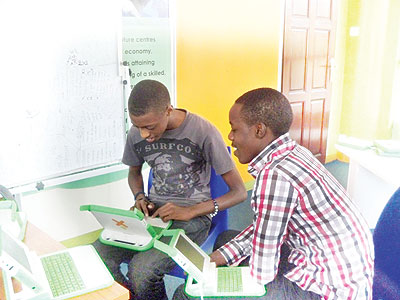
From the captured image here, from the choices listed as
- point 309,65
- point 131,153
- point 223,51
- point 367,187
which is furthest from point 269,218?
point 309,65

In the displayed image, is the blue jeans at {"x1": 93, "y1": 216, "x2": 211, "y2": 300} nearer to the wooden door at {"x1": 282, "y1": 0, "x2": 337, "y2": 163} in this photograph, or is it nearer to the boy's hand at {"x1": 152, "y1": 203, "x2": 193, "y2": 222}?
the boy's hand at {"x1": 152, "y1": 203, "x2": 193, "y2": 222}

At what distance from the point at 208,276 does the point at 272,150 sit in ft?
1.33

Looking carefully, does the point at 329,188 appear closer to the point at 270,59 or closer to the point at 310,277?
the point at 310,277

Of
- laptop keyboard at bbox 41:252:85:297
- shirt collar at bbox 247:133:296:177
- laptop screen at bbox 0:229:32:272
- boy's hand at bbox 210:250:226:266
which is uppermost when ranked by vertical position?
shirt collar at bbox 247:133:296:177

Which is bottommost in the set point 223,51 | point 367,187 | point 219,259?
point 367,187

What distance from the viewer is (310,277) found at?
1.12 m

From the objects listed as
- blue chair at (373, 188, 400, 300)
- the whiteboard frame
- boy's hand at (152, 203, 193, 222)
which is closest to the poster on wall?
the whiteboard frame

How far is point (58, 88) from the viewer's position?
2010 mm

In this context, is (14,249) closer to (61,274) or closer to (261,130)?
(61,274)

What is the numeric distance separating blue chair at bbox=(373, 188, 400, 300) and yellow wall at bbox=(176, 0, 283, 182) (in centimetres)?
162

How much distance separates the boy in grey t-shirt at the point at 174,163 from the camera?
150 cm

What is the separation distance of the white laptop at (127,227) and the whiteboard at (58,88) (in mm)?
687

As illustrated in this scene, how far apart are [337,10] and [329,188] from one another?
3453 millimetres

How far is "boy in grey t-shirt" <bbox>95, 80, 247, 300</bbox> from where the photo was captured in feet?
4.91
